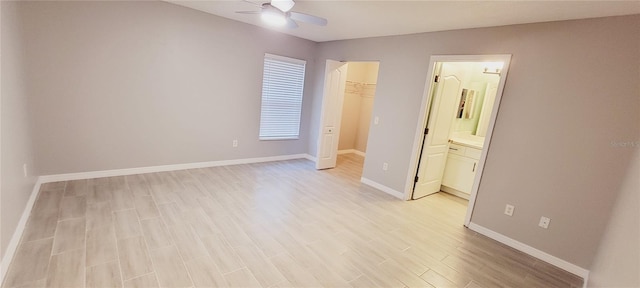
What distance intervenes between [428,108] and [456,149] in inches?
39.8

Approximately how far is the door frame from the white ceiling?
0.35 m

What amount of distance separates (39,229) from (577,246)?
500cm

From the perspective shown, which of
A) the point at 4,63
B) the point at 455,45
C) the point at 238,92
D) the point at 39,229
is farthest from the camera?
the point at 238,92

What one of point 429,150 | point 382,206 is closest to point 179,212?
point 382,206

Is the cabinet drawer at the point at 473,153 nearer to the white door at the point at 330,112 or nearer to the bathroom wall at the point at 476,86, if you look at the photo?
the bathroom wall at the point at 476,86

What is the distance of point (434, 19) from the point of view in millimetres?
3008

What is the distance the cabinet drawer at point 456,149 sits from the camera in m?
4.20

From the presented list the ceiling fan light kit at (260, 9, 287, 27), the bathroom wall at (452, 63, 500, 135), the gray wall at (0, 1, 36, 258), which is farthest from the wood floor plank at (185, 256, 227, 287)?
the bathroom wall at (452, 63, 500, 135)

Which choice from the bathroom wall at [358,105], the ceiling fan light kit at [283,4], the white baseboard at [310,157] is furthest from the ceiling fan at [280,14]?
the bathroom wall at [358,105]

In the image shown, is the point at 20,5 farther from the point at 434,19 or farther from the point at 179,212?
the point at 434,19

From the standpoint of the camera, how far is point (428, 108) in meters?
3.76

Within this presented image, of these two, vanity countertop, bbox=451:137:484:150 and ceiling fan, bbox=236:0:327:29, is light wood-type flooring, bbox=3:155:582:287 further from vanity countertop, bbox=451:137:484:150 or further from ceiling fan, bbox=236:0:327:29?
ceiling fan, bbox=236:0:327:29

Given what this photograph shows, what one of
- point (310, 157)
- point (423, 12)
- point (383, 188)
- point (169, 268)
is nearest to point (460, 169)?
point (383, 188)

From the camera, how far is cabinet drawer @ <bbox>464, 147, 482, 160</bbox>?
4002mm
